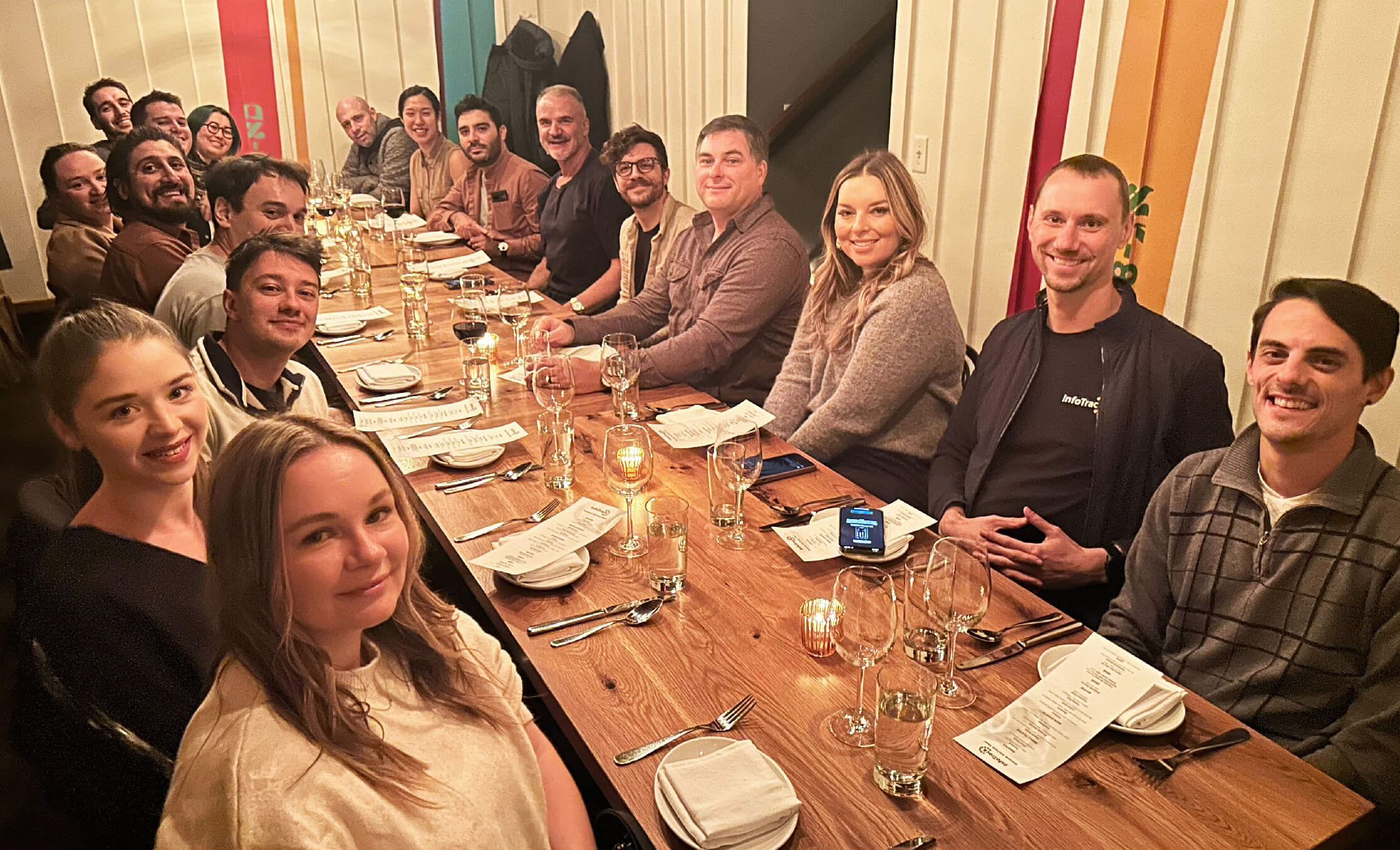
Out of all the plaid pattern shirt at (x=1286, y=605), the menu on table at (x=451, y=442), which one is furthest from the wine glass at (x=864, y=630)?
the menu on table at (x=451, y=442)

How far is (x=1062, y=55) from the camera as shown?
3.17m

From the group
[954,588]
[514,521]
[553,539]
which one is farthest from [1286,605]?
[514,521]

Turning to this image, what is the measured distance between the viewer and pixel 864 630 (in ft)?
4.62

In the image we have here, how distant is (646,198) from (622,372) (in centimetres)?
151

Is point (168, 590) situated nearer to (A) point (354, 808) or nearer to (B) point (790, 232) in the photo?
(A) point (354, 808)

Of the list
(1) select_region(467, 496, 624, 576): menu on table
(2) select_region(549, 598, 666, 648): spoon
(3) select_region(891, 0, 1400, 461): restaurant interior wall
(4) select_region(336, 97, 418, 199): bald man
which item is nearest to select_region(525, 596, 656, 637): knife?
(2) select_region(549, 598, 666, 648): spoon

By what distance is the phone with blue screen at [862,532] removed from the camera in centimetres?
174

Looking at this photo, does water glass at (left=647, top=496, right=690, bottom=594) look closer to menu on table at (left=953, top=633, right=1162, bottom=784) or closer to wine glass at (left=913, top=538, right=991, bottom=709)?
wine glass at (left=913, top=538, right=991, bottom=709)

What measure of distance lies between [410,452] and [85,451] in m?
0.69

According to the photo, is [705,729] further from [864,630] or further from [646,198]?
[646,198]

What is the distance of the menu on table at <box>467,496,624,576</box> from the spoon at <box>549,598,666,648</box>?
169 millimetres

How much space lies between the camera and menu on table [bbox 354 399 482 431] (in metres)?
2.37

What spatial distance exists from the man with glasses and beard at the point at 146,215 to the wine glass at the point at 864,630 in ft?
9.22

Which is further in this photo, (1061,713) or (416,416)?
(416,416)
